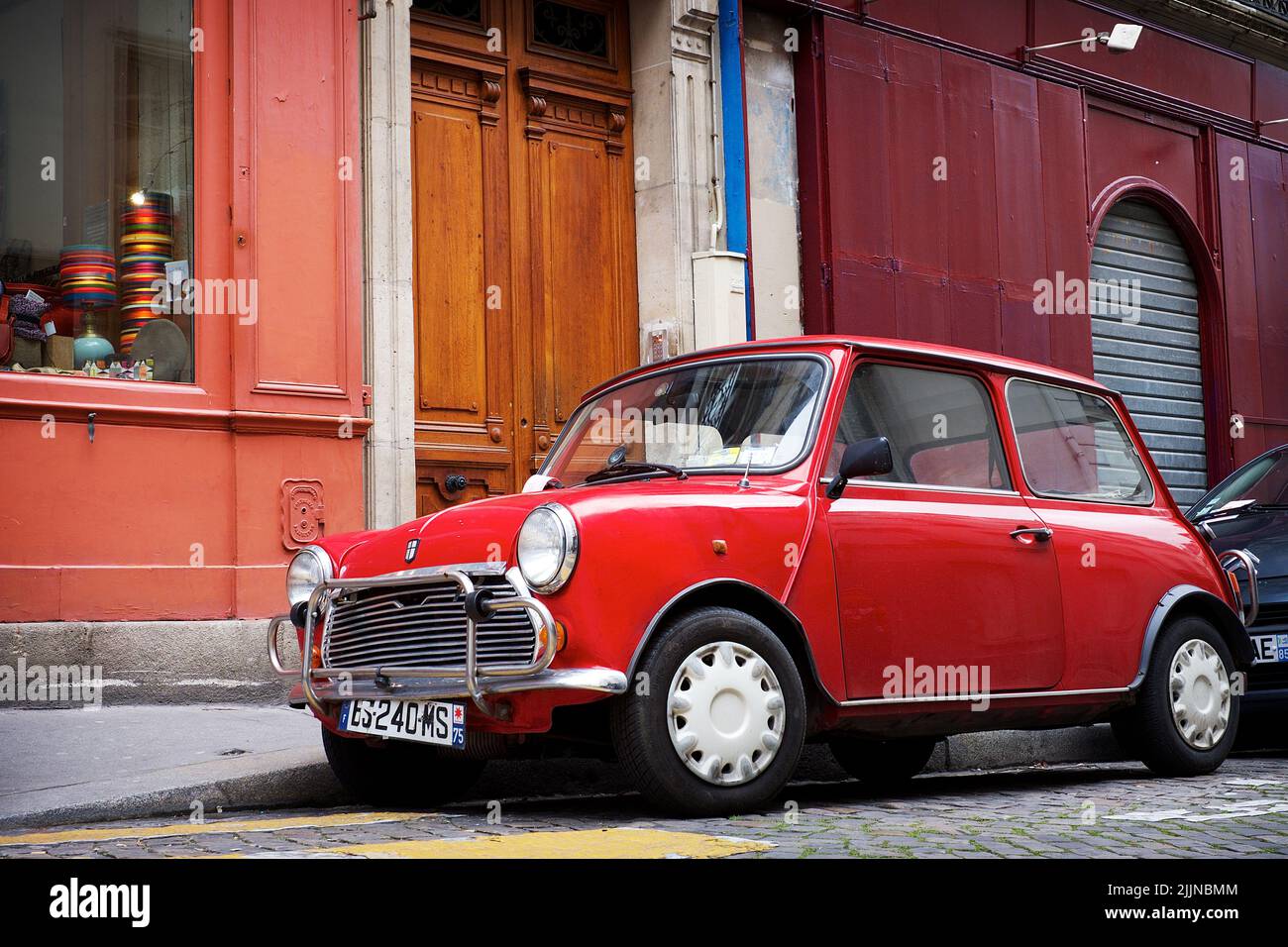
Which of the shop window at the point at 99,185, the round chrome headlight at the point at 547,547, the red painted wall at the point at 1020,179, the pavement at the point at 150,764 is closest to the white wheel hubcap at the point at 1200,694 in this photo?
the round chrome headlight at the point at 547,547

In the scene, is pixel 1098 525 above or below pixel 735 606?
above

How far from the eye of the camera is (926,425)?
6.19 meters

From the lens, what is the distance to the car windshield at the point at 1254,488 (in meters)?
8.97

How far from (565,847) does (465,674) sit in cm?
93

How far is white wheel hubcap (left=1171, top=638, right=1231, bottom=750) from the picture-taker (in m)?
6.79

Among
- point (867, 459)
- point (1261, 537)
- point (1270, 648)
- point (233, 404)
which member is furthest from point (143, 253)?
point (1270, 648)

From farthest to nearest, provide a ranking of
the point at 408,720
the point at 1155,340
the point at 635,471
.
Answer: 1. the point at 1155,340
2. the point at 635,471
3. the point at 408,720

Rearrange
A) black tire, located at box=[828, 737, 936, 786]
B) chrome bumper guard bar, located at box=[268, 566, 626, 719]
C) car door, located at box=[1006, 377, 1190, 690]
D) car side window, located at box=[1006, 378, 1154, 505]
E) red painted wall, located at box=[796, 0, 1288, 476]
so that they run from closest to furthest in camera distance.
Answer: chrome bumper guard bar, located at box=[268, 566, 626, 719] < car door, located at box=[1006, 377, 1190, 690] < car side window, located at box=[1006, 378, 1154, 505] < black tire, located at box=[828, 737, 936, 786] < red painted wall, located at box=[796, 0, 1288, 476]

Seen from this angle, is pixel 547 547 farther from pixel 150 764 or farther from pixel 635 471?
pixel 150 764

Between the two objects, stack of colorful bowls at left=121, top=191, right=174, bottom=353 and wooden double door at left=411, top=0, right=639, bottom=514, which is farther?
wooden double door at left=411, top=0, right=639, bottom=514

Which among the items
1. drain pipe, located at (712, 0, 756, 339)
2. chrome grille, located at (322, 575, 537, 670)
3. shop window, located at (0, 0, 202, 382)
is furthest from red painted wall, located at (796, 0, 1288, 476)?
chrome grille, located at (322, 575, 537, 670)

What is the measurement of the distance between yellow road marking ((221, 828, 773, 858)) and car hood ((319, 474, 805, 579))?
94 centimetres

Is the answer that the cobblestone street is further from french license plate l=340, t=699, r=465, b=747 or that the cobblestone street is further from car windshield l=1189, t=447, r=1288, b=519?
car windshield l=1189, t=447, r=1288, b=519

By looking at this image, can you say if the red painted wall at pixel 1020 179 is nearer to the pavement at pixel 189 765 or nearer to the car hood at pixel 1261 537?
the car hood at pixel 1261 537
